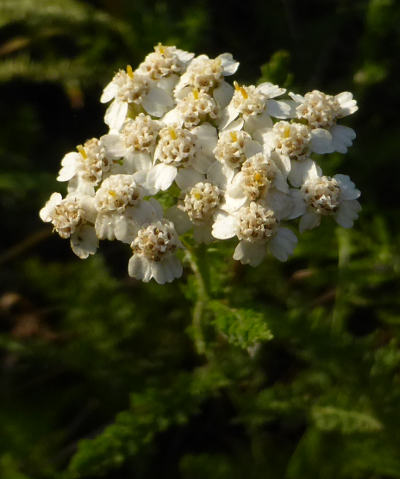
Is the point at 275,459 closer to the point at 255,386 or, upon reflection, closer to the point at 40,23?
the point at 255,386

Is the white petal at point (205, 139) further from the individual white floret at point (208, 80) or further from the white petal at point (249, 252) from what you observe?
the white petal at point (249, 252)

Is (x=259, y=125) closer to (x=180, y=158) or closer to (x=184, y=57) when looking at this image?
(x=180, y=158)

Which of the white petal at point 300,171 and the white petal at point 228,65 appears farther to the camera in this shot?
the white petal at point 228,65

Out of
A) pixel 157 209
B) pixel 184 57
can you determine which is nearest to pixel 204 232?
pixel 157 209

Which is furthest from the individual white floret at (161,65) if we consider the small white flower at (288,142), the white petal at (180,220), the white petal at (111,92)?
the white petal at (180,220)

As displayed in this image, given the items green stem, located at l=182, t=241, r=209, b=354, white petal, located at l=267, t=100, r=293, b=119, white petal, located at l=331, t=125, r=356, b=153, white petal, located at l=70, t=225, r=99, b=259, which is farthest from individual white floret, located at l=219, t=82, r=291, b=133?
white petal, located at l=70, t=225, r=99, b=259

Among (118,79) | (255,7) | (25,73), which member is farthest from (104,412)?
(255,7)
